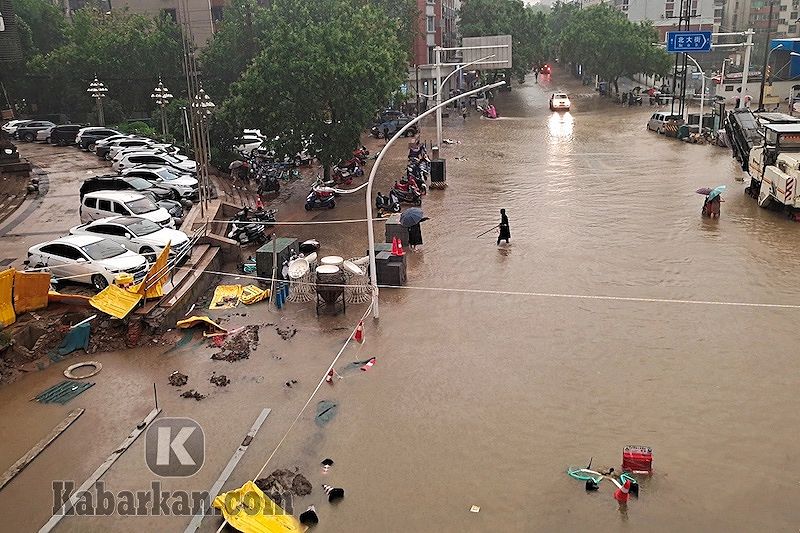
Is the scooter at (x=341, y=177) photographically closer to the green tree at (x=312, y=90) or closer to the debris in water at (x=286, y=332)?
the green tree at (x=312, y=90)

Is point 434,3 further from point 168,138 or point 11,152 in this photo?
point 11,152

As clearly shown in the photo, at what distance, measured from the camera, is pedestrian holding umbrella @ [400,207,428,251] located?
20750 millimetres

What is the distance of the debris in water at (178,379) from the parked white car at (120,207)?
9.17m

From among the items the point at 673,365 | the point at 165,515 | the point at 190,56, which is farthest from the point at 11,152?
the point at 673,365

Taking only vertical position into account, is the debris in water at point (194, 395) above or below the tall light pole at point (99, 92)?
below

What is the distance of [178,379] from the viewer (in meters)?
13.6

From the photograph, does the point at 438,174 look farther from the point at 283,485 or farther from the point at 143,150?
the point at 283,485

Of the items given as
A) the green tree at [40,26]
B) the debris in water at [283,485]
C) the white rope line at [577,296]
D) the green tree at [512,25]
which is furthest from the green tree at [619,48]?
the debris in water at [283,485]

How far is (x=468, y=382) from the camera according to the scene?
13.0 meters

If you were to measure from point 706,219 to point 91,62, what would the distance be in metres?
42.1

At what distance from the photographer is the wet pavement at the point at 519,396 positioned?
31.6 ft

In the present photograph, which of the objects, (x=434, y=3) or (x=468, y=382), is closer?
(x=468, y=382)

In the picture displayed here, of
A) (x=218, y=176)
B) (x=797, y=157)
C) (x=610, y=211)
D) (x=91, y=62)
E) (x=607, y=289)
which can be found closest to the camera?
(x=607, y=289)

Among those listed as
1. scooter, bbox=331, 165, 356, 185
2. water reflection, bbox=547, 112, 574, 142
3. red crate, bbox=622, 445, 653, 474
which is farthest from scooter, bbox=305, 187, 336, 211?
water reflection, bbox=547, 112, 574, 142
